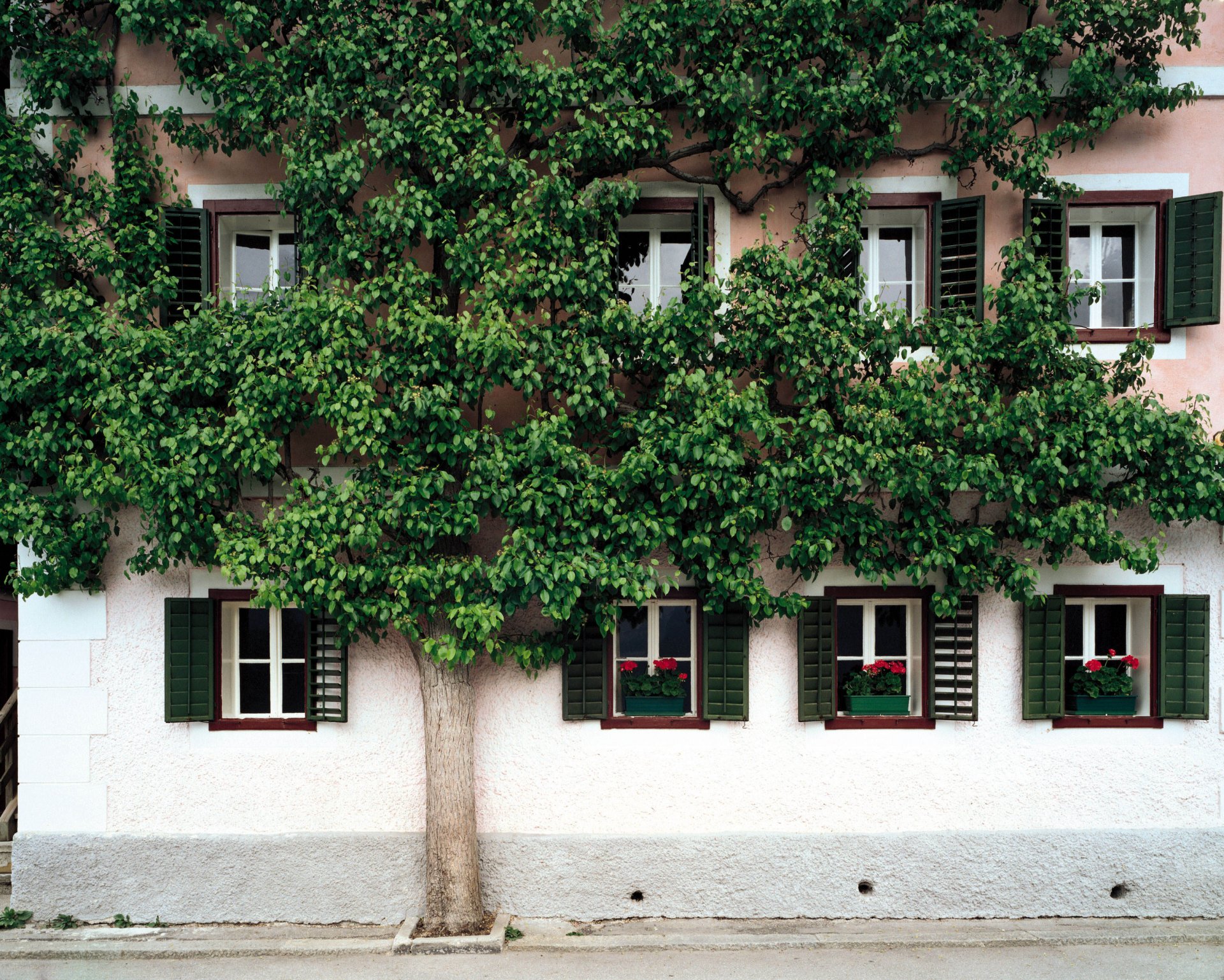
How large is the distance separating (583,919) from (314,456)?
4.81 m

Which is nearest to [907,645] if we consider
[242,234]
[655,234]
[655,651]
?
[655,651]

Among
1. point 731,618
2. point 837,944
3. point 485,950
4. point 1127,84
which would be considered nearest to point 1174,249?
point 1127,84

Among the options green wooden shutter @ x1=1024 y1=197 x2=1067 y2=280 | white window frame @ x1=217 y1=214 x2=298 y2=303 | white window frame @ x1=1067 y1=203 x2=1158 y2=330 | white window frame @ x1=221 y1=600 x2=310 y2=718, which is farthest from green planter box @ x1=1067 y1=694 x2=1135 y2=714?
white window frame @ x1=217 y1=214 x2=298 y2=303

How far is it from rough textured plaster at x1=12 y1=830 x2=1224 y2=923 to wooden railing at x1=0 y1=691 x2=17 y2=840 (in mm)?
1834

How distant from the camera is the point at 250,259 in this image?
795 centimetres

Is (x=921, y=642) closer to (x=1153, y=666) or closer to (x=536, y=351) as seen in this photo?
(x=1153, y=666)

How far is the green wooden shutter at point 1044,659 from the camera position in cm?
743

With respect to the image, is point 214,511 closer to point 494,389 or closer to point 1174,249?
point 494,389

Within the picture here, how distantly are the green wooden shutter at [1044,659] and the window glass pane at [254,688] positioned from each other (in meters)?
6.91

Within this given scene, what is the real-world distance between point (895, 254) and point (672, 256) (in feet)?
6.94

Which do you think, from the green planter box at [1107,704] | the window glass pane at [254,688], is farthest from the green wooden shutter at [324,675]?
the green planter box at [1107,704]

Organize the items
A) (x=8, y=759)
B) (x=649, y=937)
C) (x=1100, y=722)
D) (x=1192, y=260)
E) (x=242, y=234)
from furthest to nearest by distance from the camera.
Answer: (x=8, y=759) < (x=242, y=234) < (x=1100, y=722) < (x=1192, y=260) < (x=649, y=937)

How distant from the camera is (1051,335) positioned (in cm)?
681

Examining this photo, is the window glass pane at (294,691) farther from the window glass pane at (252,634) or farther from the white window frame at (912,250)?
the white window frame at (912,250)
